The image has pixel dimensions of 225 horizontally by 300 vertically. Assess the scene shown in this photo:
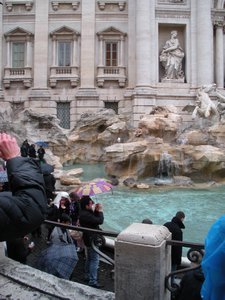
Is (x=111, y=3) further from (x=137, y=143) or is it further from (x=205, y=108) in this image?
(x=137, y=143)

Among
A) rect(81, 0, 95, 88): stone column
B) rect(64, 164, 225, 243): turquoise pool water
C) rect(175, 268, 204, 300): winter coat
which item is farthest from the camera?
rect(81, 0, 95, 88): stone column

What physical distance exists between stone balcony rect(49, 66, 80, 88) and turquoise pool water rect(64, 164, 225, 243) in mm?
15509

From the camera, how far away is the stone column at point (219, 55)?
28281mm

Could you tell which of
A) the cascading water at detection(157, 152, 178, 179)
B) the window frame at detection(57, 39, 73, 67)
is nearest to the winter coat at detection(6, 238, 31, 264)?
the cascading water at detection(157, 152, 178, 179)

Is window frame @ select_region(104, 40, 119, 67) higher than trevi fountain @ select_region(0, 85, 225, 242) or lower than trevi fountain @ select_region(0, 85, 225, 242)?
higher

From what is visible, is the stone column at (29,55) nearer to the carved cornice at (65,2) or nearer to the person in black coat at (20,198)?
the carved cornice at (65,2)

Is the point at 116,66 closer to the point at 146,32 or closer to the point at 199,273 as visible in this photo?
the point at 146,32

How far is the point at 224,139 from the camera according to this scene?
18250 millimetres

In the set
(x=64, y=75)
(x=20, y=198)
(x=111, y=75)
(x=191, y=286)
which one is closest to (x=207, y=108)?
(x=111, y=75)

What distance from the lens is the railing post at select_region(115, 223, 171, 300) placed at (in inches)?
117

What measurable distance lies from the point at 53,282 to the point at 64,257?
1.15 meters

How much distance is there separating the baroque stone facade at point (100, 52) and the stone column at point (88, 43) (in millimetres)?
75

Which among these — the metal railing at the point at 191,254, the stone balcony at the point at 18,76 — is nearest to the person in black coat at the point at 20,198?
the metal railing at the point at 191,254

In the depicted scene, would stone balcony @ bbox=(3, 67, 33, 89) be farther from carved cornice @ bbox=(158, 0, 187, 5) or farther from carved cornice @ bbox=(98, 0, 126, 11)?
carved cornice @ bbox=(158, 0, 187, 5)
